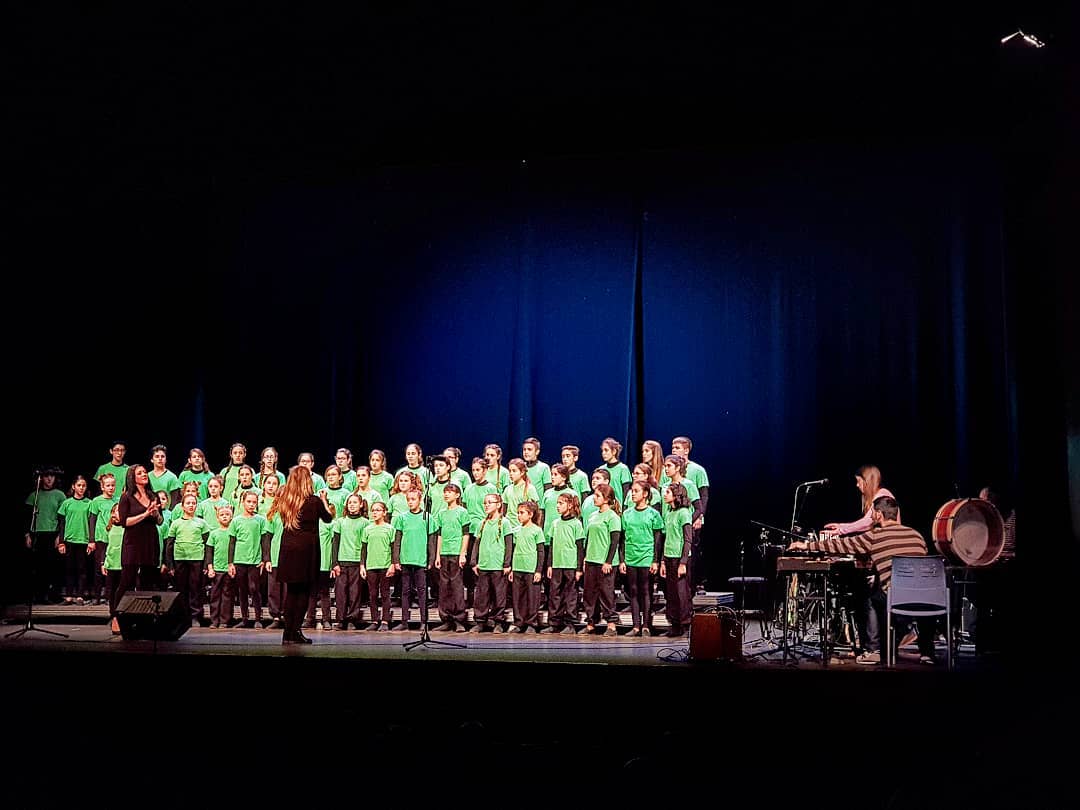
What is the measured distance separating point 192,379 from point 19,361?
6.36 feet

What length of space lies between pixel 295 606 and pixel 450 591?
1723 millimetres

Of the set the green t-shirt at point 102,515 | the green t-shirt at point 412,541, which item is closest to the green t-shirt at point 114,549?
the green t-shirt at point 102,515

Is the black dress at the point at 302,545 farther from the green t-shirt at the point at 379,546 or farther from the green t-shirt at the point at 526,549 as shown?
the green t-shirt at the point at 526,549

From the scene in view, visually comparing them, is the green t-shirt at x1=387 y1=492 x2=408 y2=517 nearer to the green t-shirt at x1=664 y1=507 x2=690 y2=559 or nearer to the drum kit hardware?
the green t-shirt at x1=664 y1=507 x2=690 y2=559

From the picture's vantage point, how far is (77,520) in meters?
12.2

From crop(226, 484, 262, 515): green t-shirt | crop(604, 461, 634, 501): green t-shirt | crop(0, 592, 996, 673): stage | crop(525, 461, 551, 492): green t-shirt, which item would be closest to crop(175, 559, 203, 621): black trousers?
crop(0, 592, 996, 673): stage

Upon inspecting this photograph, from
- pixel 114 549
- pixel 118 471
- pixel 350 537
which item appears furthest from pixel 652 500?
pixel 118 471

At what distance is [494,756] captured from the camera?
352 centimetres

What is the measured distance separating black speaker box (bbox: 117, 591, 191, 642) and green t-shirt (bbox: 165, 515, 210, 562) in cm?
156

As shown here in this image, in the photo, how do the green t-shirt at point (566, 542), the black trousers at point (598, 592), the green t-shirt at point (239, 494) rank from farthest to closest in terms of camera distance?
the green t-shirt at point (239, 494)
the green t-shirt at point (566, 542)
the black trousers at point (598, 592)

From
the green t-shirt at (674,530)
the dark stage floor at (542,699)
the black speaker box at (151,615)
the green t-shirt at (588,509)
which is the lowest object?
the dark stage floor at (542,699)

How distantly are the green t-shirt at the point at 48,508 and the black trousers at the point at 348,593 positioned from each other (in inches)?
159

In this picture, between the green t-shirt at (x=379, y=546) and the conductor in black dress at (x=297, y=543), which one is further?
the green t-shirt at (x=379, y=546)

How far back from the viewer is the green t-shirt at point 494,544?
33.1ft
